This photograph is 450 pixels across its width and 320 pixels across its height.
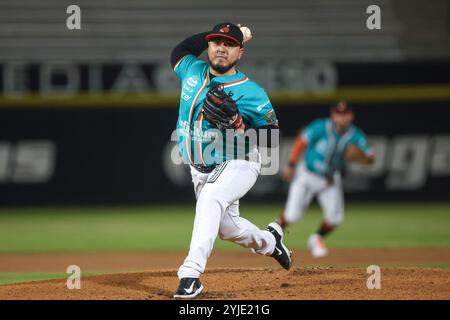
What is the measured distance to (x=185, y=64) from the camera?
6.14 meters

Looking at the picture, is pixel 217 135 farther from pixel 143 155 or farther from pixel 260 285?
pixel 143 155

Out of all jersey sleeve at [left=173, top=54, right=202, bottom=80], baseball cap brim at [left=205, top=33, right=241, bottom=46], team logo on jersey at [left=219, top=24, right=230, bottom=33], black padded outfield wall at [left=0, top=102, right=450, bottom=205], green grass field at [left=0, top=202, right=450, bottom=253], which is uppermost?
team logo on jersey at [left=219, top=24, right=230, bottom=33]

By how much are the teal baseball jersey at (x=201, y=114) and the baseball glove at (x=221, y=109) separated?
11cm

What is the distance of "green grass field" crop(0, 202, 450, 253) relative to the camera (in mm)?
10789

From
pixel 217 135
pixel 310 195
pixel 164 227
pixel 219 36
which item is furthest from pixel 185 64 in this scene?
pixel 164 227

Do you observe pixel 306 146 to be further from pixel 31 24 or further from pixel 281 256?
pixel 31 24

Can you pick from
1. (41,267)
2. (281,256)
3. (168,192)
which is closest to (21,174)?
(168,192)

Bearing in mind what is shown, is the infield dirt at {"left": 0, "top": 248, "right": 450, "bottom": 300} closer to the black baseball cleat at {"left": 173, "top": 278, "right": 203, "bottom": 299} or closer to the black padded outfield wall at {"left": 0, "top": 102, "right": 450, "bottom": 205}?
the black baseball cleat at {"left": 173, "top": 278, "right": 203, "bottom": 299}

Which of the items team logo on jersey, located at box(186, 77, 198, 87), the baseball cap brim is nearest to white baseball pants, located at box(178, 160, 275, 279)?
team logo on jersey, located at box(186, 77, 198, 87)

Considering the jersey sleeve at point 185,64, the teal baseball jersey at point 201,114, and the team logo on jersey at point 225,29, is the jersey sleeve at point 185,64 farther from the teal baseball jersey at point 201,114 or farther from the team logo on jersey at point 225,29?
the team logo on jersey at point 225,29

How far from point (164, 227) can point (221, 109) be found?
24.6 feet

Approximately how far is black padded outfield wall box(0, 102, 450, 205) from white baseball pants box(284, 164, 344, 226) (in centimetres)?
445

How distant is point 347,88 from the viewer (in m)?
15.0

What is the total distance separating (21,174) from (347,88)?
614 centimetres
